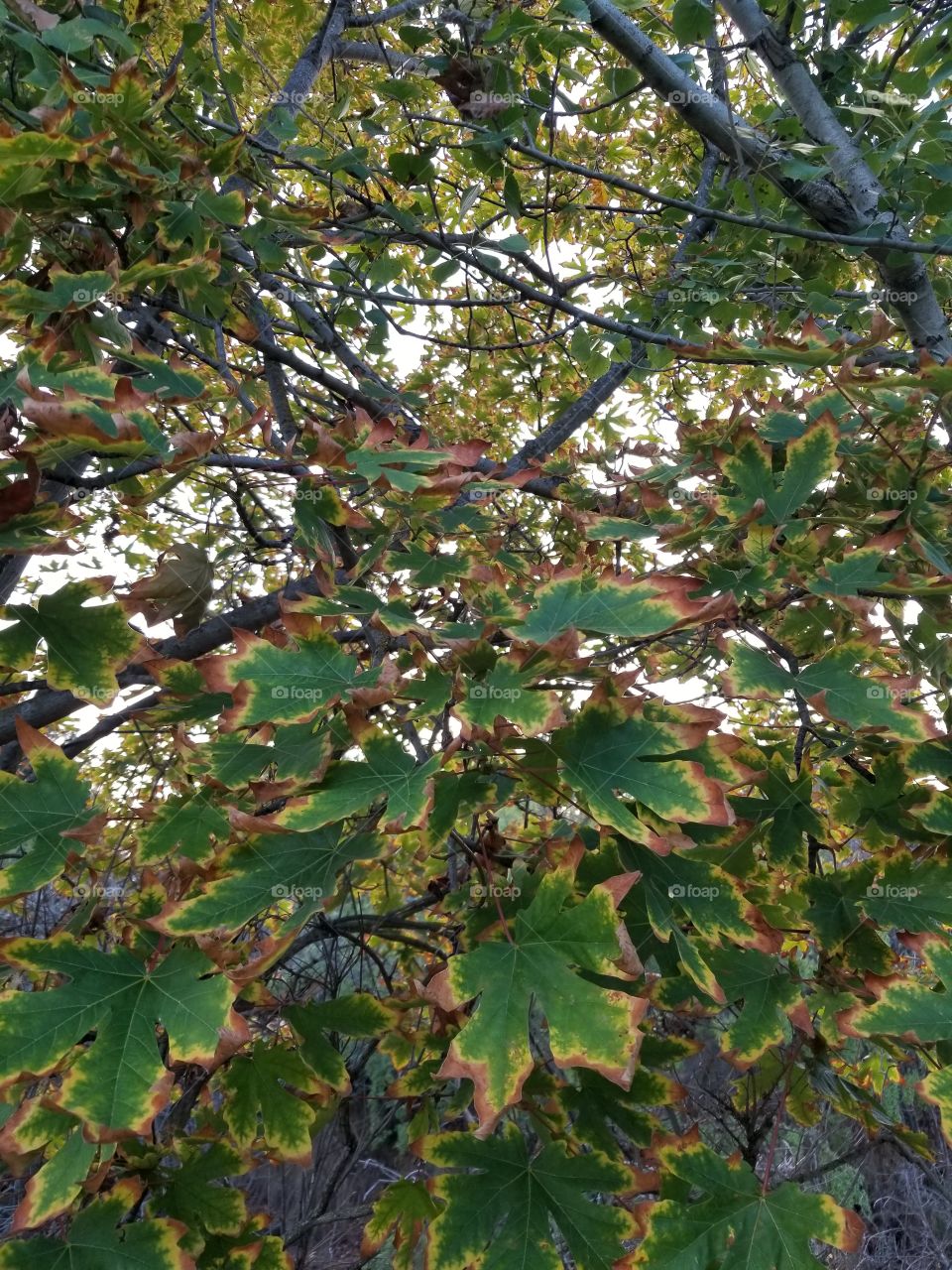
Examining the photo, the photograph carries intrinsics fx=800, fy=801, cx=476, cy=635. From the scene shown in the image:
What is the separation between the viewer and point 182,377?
1249 mm

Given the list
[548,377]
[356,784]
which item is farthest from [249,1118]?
[548,377]

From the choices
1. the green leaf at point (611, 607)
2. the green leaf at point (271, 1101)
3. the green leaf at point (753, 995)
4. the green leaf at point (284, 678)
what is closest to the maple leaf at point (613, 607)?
the green leaf at point (611, 607)

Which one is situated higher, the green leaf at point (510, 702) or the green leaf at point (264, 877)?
the green leaf at point (510, 702)

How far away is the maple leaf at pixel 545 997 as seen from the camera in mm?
754

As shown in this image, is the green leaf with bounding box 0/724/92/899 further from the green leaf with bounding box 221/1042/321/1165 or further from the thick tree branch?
the thick tree branch

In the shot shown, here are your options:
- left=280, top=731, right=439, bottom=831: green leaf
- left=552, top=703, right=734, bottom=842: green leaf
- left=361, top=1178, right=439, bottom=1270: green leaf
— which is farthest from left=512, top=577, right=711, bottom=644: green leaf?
left=361, top=1178, right=439, bottom=1270: green leaf

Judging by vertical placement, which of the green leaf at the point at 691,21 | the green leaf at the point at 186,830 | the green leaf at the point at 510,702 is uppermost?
the green leaf at the point at 691,21

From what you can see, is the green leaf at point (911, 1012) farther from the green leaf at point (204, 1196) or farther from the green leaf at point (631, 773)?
the green leaf at point (204, 1196)

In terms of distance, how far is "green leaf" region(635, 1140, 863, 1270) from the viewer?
982 millimetres

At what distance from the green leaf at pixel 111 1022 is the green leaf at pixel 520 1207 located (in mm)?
445

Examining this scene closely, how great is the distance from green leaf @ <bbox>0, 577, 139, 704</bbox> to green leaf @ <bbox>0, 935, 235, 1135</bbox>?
0.34 meters

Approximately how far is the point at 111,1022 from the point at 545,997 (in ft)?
1.55

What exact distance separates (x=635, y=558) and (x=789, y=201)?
136cm

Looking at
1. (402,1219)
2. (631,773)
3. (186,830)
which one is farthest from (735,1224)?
(186,830)
